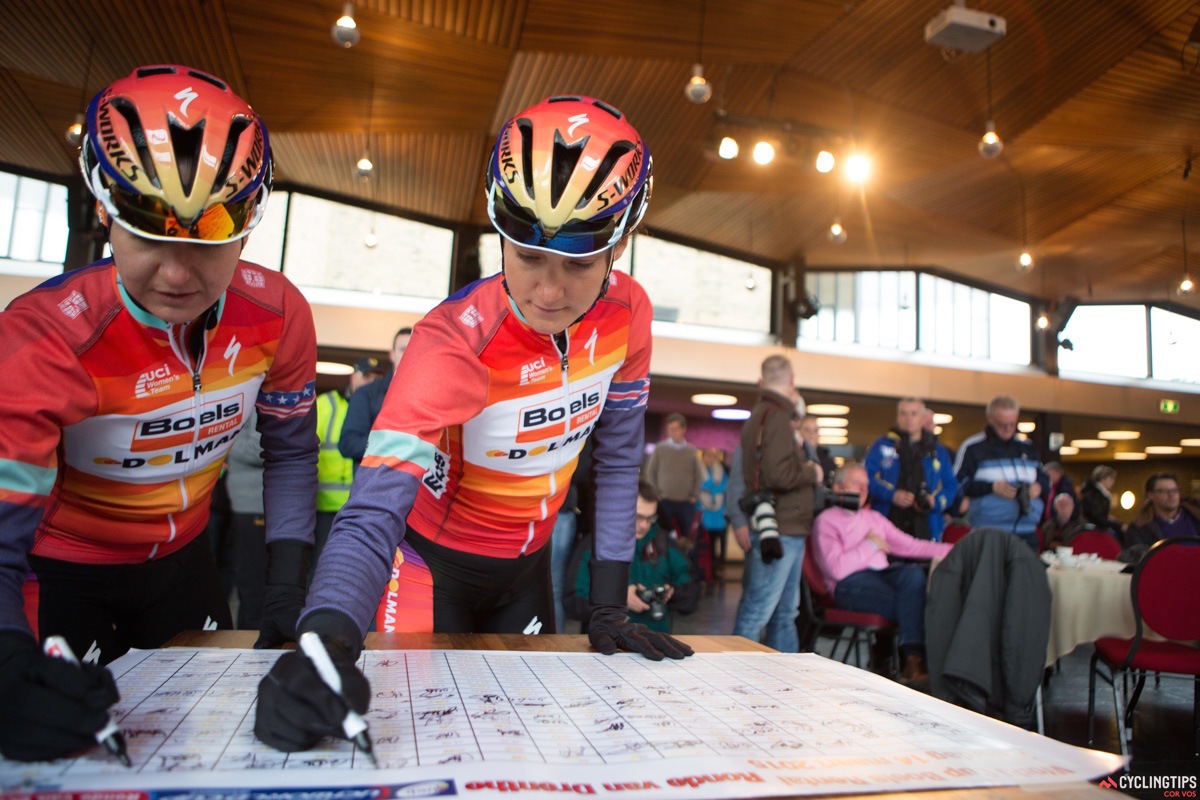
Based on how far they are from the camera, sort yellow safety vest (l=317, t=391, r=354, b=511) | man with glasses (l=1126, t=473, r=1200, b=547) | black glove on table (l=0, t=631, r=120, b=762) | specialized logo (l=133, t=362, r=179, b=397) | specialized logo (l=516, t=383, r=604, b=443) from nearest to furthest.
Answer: black glove on table (l=0, t=631, r=120, b=762), specialized logo (l=133, t=362, r=179, b=397), specialized logo (l=516, t=383, r=604, b=443), yellow safety vest (l=317, t=391, r=354, b=511), man with glasses (l=1126, t=473, r=1200, b=547)

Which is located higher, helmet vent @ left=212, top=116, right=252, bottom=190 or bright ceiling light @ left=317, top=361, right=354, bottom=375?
bright ceiling light @ left=317, top=361, right=354, bottom=375

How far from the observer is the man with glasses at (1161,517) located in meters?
6.98

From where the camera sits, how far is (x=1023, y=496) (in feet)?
17.9

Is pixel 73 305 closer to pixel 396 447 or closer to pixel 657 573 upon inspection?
pixel 396 447

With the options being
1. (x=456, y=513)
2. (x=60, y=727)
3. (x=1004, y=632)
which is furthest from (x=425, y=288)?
(x=60, y=727)

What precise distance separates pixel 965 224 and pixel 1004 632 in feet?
30.8

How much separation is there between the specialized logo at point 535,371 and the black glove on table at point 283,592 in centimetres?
54

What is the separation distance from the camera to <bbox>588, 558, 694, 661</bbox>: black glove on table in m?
1.36

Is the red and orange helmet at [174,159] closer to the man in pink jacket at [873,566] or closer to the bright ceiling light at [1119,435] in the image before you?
the man in pink jacket at [873,566]

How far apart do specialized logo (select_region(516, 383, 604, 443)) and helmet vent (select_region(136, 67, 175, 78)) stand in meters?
0.78

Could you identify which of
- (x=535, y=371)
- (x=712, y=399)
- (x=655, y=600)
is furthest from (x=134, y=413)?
(x=712, y=399)

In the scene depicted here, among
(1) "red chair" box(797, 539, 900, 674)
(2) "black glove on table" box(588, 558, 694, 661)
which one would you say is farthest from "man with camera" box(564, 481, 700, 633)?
(2) "black glove on table" box(588, 558, 694, 661)

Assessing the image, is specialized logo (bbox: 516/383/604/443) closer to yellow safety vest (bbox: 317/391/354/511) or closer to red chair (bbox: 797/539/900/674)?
yellow safety vest (bbox: 317/391/354/511)

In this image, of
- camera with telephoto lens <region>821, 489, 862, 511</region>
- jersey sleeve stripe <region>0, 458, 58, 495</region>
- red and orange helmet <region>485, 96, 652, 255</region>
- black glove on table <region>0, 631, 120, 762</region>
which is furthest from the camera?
camera with telephoto lens <region>821, 489, 862, 511</region>
